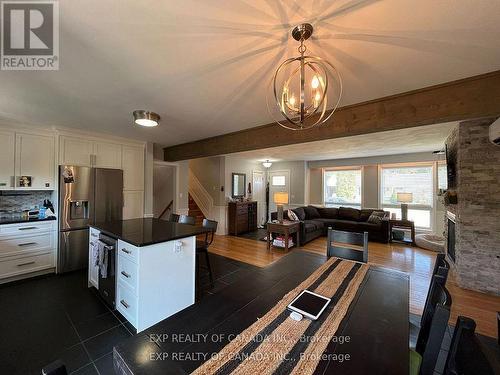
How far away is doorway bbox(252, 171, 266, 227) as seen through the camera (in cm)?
762

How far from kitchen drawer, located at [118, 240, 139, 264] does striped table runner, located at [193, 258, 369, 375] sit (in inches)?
57.2

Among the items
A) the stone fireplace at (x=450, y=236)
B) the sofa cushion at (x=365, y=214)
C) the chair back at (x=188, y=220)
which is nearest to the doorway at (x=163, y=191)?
the chair back at (x=188, y=220)

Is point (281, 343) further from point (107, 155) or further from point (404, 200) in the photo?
A: point (404, 200)

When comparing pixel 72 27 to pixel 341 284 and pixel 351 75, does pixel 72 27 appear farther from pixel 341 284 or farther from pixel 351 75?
pixel 341 284

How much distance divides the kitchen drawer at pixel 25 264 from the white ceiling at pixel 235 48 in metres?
2.18

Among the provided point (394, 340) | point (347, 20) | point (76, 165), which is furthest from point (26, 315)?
point (347, 20)

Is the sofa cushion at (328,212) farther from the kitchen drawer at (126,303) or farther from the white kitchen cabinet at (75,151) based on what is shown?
the white kitchen cabinet at (75,151)

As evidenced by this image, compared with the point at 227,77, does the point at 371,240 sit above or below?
below

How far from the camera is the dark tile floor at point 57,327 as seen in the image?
171 centimetres

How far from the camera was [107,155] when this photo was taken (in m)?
3.96

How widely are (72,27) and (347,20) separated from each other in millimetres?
1688

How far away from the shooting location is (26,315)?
2.29 m

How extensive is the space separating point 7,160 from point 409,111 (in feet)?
17.2

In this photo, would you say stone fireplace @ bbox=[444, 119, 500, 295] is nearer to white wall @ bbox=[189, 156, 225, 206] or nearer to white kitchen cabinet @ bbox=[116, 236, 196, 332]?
white kitchen cabinet @ bbox=[116, 236, 196, 332]
